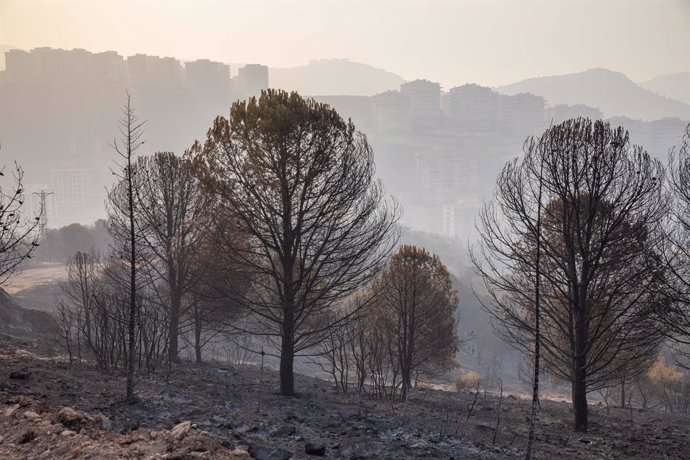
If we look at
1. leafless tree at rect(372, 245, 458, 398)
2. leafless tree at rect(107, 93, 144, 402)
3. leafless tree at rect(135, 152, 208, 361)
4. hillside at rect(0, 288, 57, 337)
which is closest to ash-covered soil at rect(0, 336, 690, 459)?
leafless tree at rect(107, 93, 144, 402)

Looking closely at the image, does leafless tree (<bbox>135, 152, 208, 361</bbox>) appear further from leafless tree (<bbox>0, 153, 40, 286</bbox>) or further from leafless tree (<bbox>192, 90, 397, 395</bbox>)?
leafless tree (<bbox>0, 153, 40, 286</bbox>)

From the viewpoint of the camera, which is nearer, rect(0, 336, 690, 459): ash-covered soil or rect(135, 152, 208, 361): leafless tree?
rect(0, 336, 690, 459): ash-covered soil

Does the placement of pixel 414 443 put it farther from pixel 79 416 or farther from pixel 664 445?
pixel 664 445

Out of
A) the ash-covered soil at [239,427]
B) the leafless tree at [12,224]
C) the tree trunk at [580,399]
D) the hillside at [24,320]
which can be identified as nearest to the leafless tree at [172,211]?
the ash-covered soil at [239,427]

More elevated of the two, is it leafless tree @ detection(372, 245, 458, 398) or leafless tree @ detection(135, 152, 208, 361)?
leafless tree @ detection(135, 152, 208, 361)

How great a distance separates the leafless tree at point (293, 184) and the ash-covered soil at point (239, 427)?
2.19 m

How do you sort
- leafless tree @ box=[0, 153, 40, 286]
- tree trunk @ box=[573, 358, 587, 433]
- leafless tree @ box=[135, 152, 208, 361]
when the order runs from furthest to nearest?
leafless tree @ box=[135, 152, 208, 361], tree trunk @ box=[573, 358, 587, 433], leafless tree @ box=[0, 153, 40, 286]

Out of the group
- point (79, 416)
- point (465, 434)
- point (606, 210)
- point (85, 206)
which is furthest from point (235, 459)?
point (85, 206)

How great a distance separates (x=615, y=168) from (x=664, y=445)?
5638mm

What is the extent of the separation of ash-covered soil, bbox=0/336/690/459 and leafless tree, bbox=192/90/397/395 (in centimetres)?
219

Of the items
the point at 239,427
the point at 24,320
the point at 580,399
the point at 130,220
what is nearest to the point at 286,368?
the point at 239,427

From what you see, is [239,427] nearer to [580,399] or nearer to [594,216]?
[580,399]

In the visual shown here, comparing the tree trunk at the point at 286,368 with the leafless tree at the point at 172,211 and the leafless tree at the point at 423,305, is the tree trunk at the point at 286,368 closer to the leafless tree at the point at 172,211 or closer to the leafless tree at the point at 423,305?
the leafless tree at the point at 172,211

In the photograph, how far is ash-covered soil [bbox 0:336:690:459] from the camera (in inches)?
280
